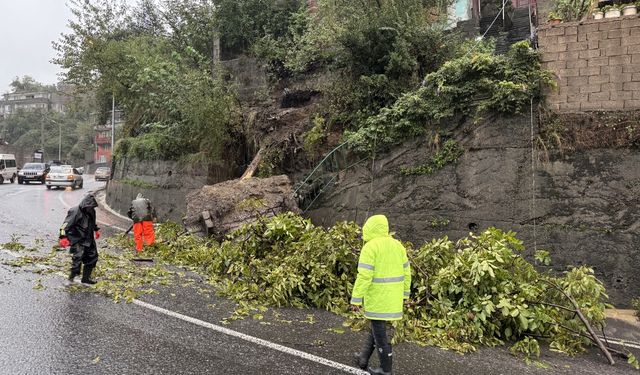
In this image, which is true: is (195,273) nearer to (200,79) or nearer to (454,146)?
(454,146)

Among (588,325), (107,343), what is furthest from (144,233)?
(588,325)

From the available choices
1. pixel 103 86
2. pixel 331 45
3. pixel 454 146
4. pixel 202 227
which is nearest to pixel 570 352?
pixel 454 146

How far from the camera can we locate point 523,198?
320 inches

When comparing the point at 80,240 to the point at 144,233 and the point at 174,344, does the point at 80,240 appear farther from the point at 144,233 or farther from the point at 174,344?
the point at 174,344

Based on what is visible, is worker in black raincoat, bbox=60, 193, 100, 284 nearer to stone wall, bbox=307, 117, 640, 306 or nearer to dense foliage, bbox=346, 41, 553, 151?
stone wall, bbox=307, 117, 640, 306

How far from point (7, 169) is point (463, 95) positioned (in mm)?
37270

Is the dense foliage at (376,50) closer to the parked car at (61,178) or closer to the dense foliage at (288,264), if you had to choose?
the dense foliage at (288,264)

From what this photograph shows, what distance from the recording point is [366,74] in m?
11.2

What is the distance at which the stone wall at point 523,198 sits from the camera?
7.45 m

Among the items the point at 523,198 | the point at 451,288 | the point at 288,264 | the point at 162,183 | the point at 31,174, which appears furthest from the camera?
the point at 31,174

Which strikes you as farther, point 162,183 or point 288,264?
point 162,183

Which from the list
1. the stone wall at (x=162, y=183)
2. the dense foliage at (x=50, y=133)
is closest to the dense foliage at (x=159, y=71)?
the stone wall at (x=162, y=183)

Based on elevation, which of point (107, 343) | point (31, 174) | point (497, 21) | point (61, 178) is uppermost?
point (497, 21)

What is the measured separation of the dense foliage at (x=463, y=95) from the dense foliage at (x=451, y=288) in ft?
10.4
